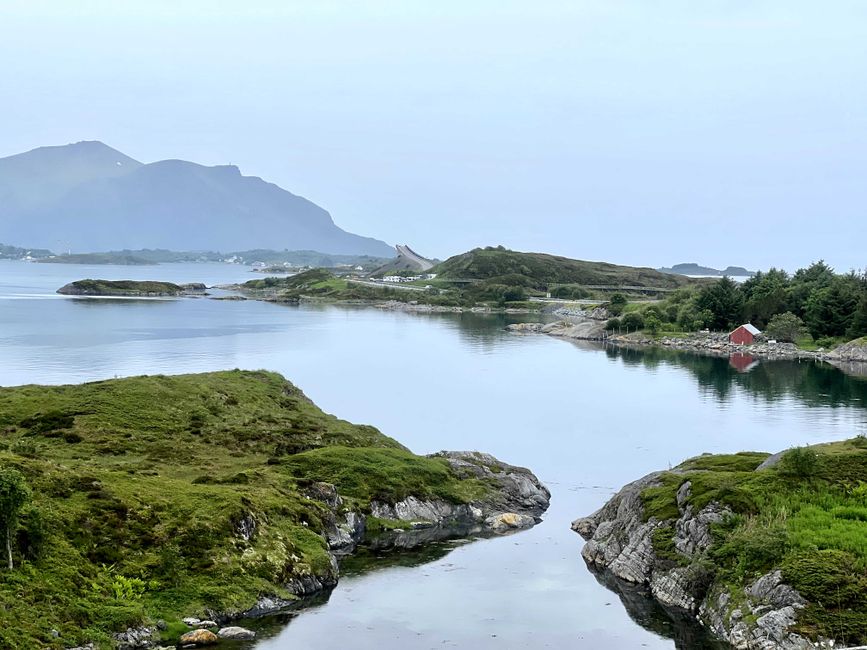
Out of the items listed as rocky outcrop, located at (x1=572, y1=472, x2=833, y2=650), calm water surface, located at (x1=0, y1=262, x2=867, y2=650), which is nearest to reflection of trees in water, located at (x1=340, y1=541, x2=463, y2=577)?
calm water surface, located at (x1=0, y1=262, x2=867, y2=650)

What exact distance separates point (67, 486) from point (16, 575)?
8822mm

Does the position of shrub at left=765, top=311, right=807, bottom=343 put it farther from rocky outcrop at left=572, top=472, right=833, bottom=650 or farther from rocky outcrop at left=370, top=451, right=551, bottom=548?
rocky outcrop at left=572, top=472, right=833, bottom=650

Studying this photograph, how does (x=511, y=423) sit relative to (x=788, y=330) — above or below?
below

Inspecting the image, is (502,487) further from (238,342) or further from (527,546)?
(238,342)

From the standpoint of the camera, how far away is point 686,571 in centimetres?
4866

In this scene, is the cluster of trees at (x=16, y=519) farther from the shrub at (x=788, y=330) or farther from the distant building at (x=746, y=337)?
the shrub at (x=788, y=330)

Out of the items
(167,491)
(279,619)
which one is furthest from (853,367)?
(279,619)

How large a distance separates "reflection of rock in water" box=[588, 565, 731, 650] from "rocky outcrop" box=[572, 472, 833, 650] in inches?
15.7

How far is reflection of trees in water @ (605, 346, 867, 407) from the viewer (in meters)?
133

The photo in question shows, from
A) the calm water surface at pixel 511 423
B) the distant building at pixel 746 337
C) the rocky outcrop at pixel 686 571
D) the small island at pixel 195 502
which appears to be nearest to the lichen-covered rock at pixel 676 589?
the rocky outcrop at pixel 686 571

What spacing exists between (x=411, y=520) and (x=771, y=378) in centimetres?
10828

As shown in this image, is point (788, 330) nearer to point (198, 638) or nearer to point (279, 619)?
point (279, 619)

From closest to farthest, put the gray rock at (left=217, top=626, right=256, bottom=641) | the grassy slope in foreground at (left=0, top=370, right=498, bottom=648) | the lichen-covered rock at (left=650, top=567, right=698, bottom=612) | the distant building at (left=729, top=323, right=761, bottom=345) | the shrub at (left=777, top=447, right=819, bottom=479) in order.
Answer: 1. the grassy slope in foreground at (left=0, top=370, right=498, bottom=648)
2. the gray rock at (left=217, top=626, right=256, bottom=641)
3. the lichen-covered rock at (left=650, top=567, right=698, bottom=612)
4. the shrub at (left=777, top=447, right=819, bottom=479)
5. the distant building at (left=729, top=323, right=761, bottom=345)

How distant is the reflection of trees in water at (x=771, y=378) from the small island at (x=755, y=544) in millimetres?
77820
